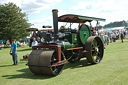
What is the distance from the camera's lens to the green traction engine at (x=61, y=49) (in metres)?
5.05

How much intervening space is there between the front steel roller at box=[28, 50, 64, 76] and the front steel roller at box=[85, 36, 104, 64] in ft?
5.26

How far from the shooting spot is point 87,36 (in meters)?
7.25

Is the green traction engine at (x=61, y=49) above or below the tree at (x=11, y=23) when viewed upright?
below

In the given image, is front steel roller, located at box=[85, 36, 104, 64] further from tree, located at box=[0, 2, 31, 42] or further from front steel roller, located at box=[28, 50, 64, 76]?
tree, located at box=[0, 2, 31, 42]

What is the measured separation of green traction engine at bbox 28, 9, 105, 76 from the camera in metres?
5.05

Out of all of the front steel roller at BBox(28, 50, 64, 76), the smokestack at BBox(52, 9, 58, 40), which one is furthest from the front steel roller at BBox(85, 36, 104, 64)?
the front steel roller at BBox(28, 50, 64, 76)

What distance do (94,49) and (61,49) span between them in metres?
1.80

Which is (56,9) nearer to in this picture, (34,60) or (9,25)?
Result: (34,60)

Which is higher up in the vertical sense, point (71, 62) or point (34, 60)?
point (34, 60)

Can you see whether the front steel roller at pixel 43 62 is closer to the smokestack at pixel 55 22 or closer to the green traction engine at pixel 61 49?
the green traction engine at pixel 61 49

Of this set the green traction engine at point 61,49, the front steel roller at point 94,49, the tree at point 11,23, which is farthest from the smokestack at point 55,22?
the tree at point 11,23

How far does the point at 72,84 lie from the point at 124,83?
1.31m

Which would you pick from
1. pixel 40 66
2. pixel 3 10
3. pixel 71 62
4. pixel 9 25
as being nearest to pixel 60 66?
pixel 40 66

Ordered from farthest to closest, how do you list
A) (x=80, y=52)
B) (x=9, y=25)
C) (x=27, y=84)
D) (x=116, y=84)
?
(x=9, y=25) < (x=80, y=52) < (x=27, y=84) < (x=116, y=84)
